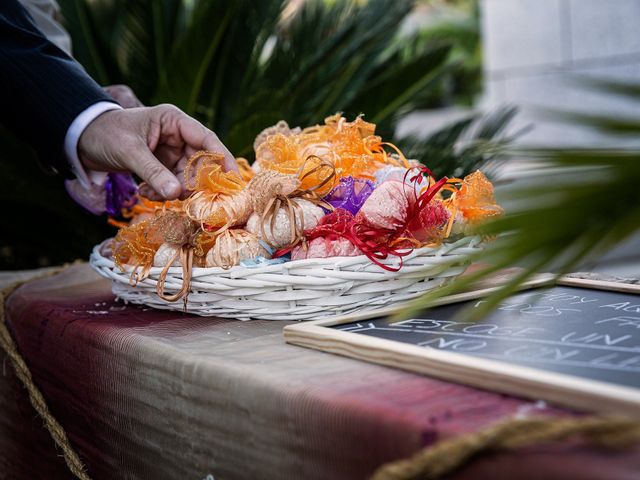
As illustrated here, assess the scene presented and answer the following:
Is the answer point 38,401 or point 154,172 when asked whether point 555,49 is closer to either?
point 154,172

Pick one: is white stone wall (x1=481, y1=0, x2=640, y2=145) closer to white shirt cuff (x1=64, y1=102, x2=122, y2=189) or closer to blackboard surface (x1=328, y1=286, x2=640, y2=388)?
white shirt cuff (x1=64, y1=102, x2=122, y2=189)

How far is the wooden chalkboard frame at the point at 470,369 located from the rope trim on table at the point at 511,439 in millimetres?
38

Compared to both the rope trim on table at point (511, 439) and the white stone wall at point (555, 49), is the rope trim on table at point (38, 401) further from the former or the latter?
the white stone wall at point (555, 49)

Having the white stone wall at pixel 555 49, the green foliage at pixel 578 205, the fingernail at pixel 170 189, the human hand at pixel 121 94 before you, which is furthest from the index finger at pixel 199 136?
the white stone wall at pixel 555 49

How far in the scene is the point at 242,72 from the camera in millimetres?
2506

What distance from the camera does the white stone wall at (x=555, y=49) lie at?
5.51 m

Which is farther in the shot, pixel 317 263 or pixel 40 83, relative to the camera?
pixel 40 83

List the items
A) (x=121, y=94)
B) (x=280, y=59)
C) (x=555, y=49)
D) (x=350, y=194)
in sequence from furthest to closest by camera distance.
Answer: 1. (x=555, y=49)
2. (x=280, y=59)
3. (x=121, y=94)
4. (x=350, y=194)

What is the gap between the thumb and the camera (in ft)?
4.17

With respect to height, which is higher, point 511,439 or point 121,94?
point 121,94

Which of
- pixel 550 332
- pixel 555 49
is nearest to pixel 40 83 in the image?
pixel 550 332

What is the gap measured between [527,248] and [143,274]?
716 mm

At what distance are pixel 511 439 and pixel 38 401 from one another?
0.94 meters

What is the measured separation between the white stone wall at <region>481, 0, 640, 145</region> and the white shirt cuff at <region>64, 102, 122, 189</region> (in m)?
4.23
